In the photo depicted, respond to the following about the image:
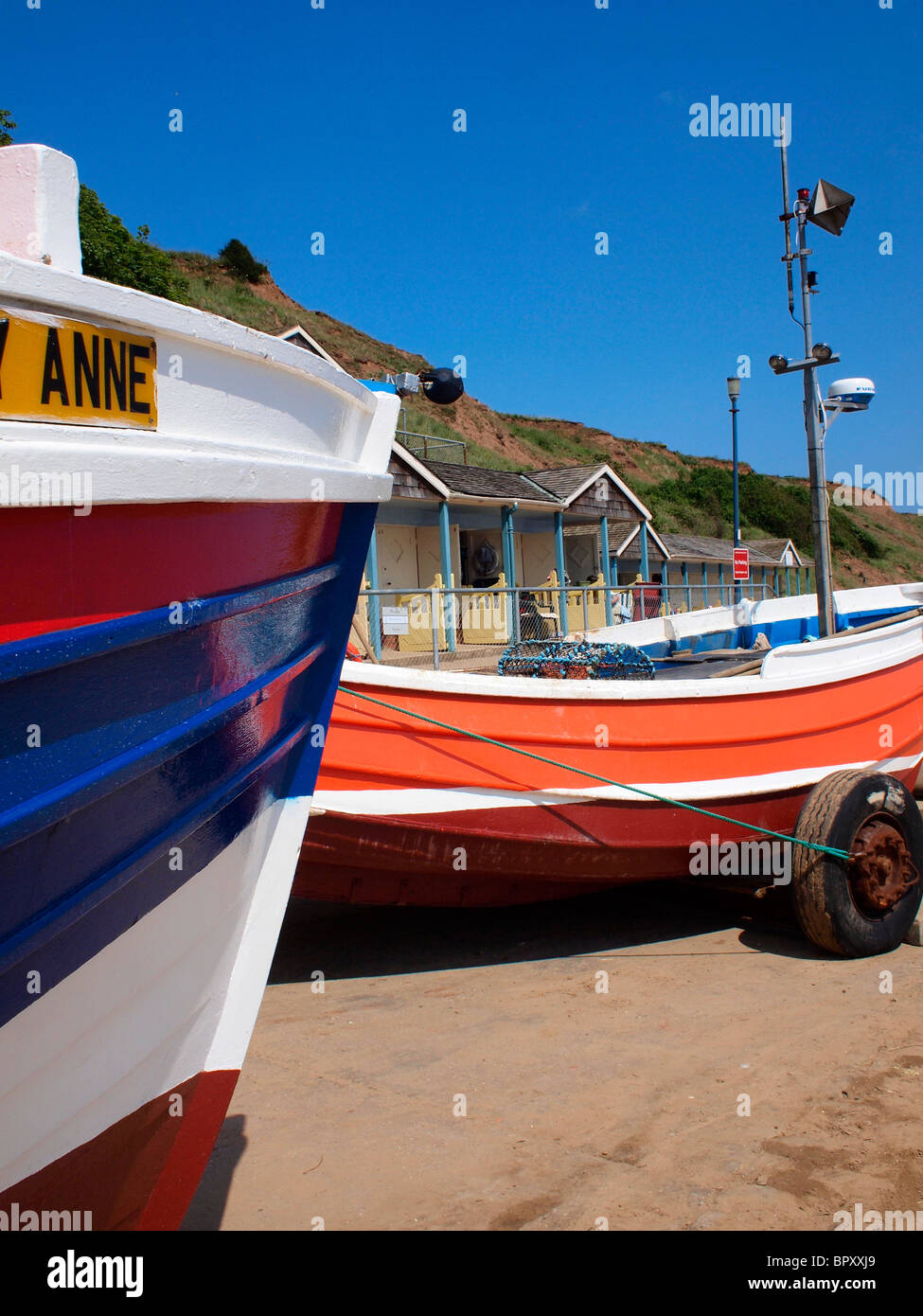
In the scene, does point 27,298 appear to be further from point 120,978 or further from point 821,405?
point 821,405

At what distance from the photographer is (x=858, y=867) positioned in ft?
17.2

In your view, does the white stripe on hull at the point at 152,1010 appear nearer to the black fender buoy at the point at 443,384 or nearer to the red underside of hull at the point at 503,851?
the black fender buoy at the point at 443,384

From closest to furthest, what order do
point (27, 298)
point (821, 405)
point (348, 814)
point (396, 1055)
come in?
point (27, 298)
point (396, 1055)
point (348, 814)
point (821, 405)

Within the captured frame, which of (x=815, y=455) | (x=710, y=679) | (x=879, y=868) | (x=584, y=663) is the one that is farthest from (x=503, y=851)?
(x=815, y=455)

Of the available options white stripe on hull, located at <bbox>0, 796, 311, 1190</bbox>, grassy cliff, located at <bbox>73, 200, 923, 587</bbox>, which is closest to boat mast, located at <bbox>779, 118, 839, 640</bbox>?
white stripe on hull, located at <bbox>0, 796, 311, 1190</bbox>

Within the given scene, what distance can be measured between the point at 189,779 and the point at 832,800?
13.7 ft

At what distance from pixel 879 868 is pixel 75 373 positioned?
16.4 ft

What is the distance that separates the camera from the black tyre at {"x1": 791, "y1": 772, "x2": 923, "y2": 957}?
5199 mm

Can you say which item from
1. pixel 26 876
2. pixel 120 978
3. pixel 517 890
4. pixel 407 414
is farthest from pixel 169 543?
pixel 407 414

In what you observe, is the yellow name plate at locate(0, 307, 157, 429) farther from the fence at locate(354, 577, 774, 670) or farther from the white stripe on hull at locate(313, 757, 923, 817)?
the fence at locate(354, 577, 774, 670)

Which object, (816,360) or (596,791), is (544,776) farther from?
(816,360)

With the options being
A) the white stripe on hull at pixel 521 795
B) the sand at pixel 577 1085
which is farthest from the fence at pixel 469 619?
the sand at pixel 577 1085

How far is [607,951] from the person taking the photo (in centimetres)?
568

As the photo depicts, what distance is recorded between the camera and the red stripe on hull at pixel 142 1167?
82.0 inches
